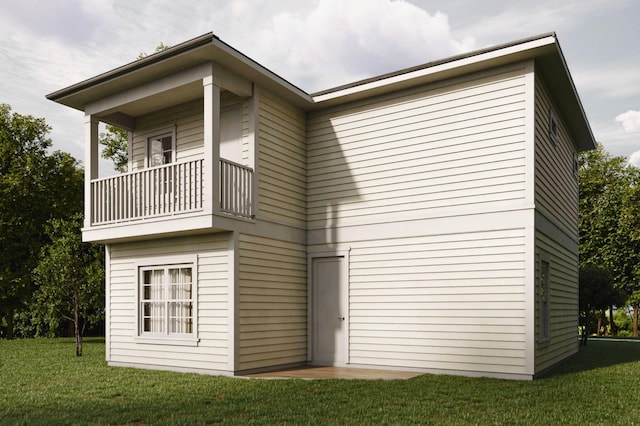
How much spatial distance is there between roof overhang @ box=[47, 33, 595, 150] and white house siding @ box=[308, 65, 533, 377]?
1.22ft

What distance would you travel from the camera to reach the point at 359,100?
42.2 ft

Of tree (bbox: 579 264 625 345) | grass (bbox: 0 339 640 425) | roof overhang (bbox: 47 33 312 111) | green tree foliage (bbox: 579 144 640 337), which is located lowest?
grass (bbox: 0 339 640 425)

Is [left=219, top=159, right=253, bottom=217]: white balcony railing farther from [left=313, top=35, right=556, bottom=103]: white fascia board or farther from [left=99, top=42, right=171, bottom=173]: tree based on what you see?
[left=99, top=42, right=171, bottom=173]: tree

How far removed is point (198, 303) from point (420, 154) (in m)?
5.36

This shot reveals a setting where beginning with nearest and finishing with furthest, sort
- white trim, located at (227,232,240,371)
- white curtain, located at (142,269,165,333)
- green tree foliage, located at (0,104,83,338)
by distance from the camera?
1. white trim, located at (227,232,240,371)
2. white curtain, located at (142,269,165,333)
3. green tree foliage, located at (0,104,83,338)

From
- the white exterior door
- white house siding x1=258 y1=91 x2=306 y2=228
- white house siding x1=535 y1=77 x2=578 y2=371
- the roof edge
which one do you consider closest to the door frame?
the white exterior door

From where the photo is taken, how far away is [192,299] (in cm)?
1173

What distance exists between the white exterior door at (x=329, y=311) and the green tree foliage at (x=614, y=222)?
1916 cm

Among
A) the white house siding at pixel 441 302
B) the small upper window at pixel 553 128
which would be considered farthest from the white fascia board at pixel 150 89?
the small upper window at pixel 553 128

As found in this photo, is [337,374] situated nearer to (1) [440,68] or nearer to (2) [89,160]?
(1) [440,68]

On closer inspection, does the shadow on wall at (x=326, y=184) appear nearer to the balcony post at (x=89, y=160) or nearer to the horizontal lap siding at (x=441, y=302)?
the horizontal lap siding at (x=441, y=302)

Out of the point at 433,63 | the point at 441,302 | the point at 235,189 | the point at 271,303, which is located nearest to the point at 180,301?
the point at 271,303

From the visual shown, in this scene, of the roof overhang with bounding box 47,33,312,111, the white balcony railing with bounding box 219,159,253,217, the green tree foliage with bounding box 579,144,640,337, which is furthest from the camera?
the green tree foliage with bounding box 579,144,640,337

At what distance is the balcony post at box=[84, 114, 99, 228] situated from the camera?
508 inches
